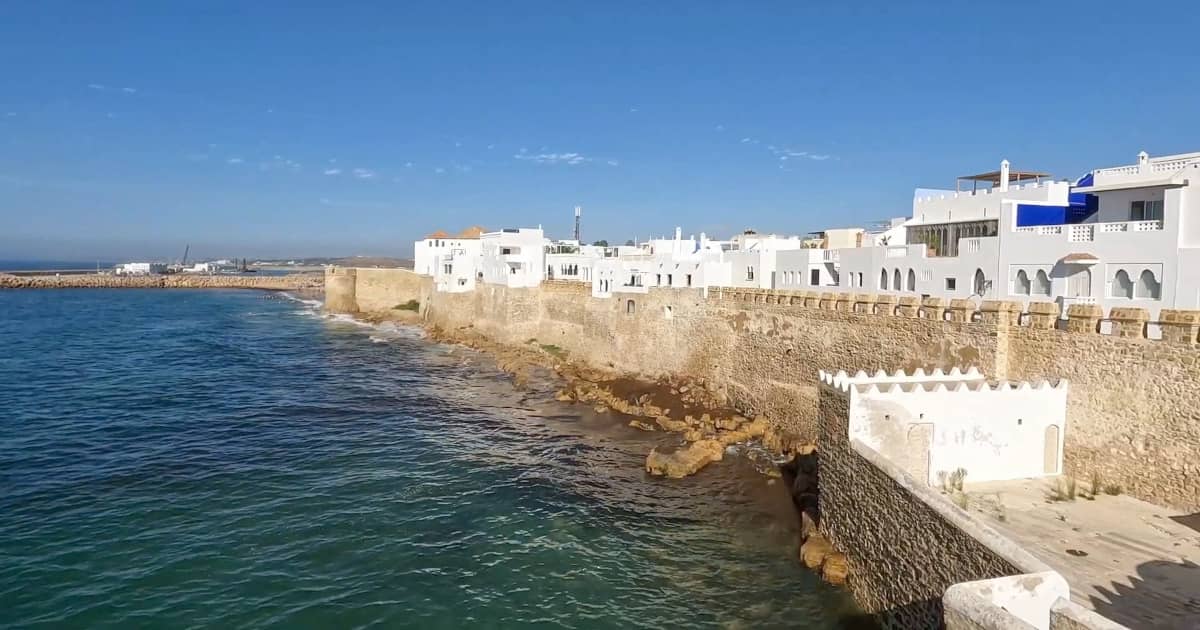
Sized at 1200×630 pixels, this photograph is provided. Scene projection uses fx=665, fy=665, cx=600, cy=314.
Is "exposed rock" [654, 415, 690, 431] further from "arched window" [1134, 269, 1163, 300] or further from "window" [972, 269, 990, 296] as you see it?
"arched window" [1134, 269, 1163, 300]

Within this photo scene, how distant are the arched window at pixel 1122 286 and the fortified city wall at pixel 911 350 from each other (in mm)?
2092

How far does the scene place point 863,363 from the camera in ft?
66.9

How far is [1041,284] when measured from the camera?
17641 millimetres

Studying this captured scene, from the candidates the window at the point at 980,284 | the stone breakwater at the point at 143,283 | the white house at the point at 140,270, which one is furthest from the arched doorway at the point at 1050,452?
the white house at the point at 140,270

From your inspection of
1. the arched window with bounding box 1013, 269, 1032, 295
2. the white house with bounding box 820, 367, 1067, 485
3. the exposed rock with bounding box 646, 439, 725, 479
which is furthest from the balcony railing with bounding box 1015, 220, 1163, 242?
the exposed rock with bounding box 646, 439, 725, 479

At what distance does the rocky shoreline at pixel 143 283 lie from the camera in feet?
355

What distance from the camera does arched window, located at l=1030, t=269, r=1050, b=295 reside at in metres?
17.5

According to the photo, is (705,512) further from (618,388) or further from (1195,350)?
(618,388)

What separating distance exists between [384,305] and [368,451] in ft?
158

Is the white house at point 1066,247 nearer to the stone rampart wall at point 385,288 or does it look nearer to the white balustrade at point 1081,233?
the white balustrade at point 1081,233

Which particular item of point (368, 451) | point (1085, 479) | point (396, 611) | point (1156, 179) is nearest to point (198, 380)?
point (368, 451)

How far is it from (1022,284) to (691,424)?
1150 centimetres

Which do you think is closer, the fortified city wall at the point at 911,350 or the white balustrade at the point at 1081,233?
the fortified city wall at the point at 911,350

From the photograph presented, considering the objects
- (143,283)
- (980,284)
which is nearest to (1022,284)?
(980,284)
